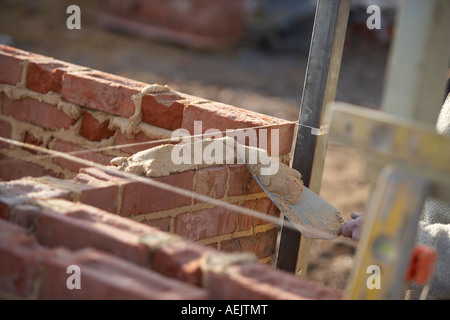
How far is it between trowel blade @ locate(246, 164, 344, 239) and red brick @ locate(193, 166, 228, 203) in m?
0.15

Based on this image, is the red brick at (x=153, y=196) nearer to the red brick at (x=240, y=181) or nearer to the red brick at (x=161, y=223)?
the red brick at (x=161, y=223)

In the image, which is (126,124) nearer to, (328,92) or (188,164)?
(188,164)

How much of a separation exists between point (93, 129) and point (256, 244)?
1129mm

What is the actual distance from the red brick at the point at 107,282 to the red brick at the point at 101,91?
1806mm

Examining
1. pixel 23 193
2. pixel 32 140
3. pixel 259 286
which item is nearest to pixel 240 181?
pixel 23 193

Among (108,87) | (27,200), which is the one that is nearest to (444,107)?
(108,87)

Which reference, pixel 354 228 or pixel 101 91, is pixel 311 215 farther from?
pixel 101 91

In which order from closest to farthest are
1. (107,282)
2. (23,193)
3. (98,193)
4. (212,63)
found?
(107,282) < (23,193) < (98,193) < (212,63)

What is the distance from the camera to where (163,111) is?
3.64m

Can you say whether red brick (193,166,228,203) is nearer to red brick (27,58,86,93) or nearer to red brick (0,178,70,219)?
red brick (0,178,70,219)

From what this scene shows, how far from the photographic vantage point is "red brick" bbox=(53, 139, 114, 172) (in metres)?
3.81

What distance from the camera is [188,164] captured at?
2982 mm

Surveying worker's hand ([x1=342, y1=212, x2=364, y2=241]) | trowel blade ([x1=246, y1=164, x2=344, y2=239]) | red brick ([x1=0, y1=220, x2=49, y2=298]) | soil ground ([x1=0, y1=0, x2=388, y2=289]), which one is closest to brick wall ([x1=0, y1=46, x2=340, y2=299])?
red brick ([x1=0, y1=220, x2=49, y2=298])

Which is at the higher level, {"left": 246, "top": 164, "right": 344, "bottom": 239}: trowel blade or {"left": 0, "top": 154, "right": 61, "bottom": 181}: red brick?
{"left": 246, "top": 164, "right": 344, "bottom": 239}: trowel blade
